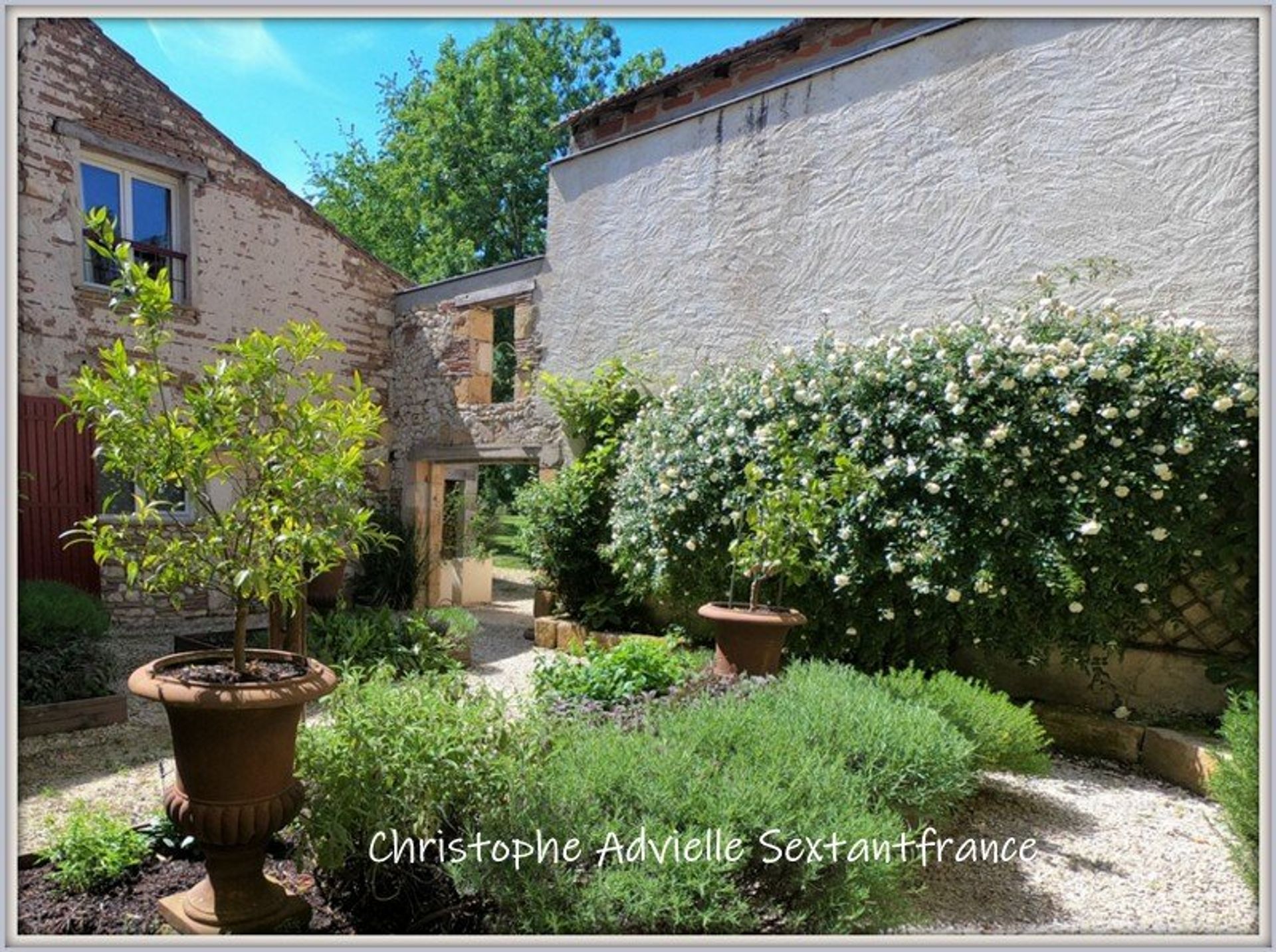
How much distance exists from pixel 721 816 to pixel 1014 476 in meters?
3.08

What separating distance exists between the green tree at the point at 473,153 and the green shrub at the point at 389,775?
11.4ft

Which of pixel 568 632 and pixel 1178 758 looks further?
pixel 568 632

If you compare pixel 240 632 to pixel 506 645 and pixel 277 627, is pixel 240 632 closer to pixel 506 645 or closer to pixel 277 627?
pixel 277 627

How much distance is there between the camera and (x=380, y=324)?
9.93m

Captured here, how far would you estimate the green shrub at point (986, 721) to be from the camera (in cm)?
362

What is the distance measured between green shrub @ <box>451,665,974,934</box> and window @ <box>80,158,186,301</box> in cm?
734

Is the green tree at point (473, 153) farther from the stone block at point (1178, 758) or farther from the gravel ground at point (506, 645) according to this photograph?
the stone block at point (1178, 758)

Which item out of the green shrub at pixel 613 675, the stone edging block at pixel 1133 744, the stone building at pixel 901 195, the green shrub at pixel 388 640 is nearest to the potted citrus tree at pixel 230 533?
the green shrub at pixel 613 675

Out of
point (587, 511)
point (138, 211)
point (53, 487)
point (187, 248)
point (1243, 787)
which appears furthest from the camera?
point (187, 248)

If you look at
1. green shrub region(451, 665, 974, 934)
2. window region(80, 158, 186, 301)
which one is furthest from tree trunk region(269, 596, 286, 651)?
window region(80, 158, 186, 301)

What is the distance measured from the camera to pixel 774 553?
4.63m

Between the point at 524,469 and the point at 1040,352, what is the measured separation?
11.0m

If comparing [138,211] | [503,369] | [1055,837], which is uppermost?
[138,211]

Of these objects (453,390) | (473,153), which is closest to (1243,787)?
(453,390)
